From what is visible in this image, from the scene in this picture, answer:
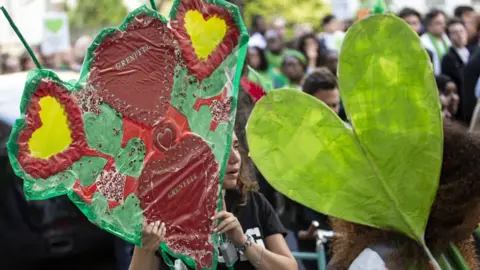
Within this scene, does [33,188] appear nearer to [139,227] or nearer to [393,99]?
[139,227]

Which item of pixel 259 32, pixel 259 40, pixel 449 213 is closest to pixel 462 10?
pixel 259 40

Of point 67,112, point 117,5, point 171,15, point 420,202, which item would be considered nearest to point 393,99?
point 420,202

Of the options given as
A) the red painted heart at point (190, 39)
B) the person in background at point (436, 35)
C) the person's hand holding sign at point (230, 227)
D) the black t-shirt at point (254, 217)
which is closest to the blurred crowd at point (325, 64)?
the person in background at point (436, 35)

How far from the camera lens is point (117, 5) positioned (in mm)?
26422

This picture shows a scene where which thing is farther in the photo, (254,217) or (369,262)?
(254,217)

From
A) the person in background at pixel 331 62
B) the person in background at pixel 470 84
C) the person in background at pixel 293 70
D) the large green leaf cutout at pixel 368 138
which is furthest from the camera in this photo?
the person in background at pixel 293 70

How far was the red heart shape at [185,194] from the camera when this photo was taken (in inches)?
119

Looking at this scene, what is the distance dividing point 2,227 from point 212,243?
252 centimetres

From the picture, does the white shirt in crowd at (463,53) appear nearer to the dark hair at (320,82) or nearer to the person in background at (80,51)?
the dark hair at (320,82)

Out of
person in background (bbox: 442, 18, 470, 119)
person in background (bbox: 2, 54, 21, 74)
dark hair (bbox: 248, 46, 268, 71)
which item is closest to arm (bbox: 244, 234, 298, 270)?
person in background (bbox: 442, 18, 470, 119)

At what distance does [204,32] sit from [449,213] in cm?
96

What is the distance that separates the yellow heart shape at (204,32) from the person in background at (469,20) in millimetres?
6777

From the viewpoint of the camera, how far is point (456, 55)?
8.96m

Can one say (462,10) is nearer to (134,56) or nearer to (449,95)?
(449,95)
